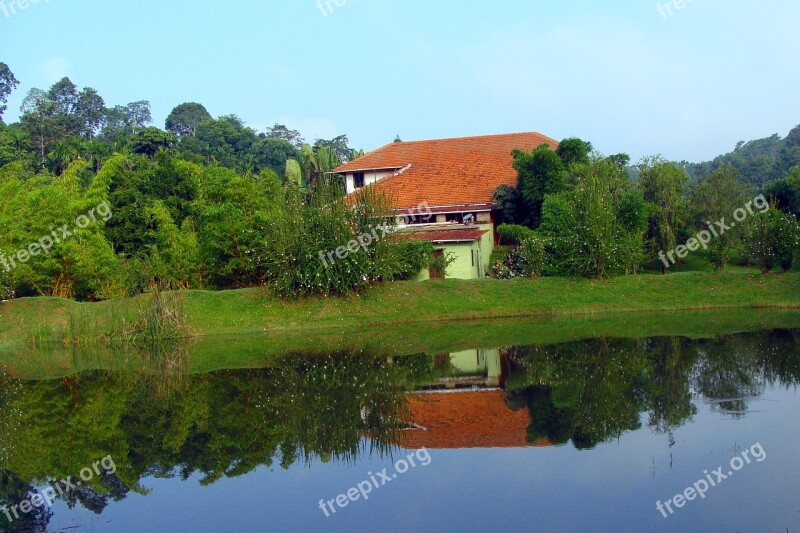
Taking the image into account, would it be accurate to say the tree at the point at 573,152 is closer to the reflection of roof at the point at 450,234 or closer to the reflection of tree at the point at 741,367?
the reflection of roof at the point at 450,234

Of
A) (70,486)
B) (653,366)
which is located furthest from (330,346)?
(70,486)

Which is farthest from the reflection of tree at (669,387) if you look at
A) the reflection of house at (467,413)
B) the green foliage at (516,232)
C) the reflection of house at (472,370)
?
the green foliage at (516,232)

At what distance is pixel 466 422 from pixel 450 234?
19094mm

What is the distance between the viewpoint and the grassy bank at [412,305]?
27750 mm

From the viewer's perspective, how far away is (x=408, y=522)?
9.98 m

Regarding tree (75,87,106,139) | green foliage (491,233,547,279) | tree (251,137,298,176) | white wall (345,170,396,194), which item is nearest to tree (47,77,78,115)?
tree (75,87,106,139)

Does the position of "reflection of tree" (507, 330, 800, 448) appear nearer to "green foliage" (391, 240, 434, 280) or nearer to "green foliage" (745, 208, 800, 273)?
"green foliage" (745, 208, 800, 273)

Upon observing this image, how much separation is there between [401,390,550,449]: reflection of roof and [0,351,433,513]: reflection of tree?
0.37 meters

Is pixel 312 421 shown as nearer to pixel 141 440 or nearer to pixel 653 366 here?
pixel 141 440

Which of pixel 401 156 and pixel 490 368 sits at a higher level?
pixel 401 156

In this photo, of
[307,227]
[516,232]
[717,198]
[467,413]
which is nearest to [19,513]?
[467,413]

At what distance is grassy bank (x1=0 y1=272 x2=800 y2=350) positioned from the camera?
27750 mm

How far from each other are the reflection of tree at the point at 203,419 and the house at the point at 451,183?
12.5 metres

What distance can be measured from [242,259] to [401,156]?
15.6 metres
